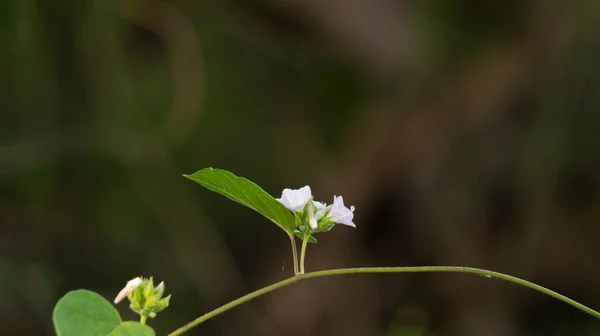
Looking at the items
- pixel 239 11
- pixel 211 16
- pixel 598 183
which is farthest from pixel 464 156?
pixel 211 16

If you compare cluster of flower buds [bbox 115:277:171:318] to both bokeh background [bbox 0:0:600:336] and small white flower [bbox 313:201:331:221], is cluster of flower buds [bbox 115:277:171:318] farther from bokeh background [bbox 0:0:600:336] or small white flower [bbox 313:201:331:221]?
bokeh background [bbox 0:0:600:336]

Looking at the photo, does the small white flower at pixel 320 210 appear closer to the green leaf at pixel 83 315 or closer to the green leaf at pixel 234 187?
the green leaf at pixel 234 187

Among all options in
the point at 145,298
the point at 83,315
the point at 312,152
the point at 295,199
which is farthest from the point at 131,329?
the point at 312,152


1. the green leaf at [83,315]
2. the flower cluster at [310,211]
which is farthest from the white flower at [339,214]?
the green leaf at [83,315]

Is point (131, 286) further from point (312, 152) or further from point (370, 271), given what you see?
point (312, 152)

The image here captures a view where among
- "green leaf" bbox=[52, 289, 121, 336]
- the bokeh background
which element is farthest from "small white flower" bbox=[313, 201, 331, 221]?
the bokeh background

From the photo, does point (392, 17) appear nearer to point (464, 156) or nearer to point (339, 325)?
point (464, 156)

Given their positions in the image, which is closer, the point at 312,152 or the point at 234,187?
the point at 234,187
